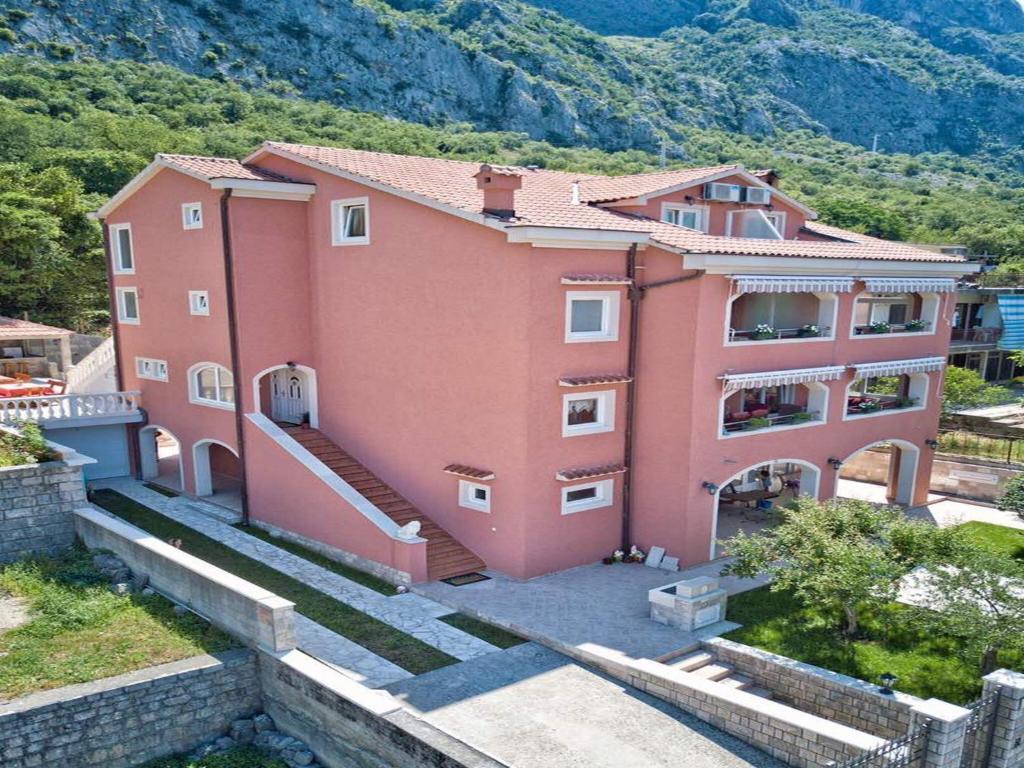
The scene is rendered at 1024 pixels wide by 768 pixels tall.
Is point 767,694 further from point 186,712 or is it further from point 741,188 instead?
point 741,188

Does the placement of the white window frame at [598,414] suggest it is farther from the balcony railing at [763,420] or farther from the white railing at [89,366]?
the white railing at [89,366]

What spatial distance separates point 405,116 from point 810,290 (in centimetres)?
8027

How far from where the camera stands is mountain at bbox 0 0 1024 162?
85688 mm

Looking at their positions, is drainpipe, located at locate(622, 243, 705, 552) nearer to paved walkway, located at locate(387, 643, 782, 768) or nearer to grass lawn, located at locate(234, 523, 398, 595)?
paved walkway, located at locate(387, 643, 782, 768)

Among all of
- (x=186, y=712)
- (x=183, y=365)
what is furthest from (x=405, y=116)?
(x=186, y=712)

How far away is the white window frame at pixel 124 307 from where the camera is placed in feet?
84.4

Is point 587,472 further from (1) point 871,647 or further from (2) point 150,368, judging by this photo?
(2) point 150,368

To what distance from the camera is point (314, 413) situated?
23.2m

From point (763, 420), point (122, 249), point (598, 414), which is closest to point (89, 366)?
point (122, 249)

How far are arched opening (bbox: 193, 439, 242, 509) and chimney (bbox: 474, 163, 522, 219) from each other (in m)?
11.4

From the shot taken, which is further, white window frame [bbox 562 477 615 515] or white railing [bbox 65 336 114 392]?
white railing [bbox 65 336 114 392]

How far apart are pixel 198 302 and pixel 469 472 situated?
10.5 metres

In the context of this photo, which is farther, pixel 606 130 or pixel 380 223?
pixel 606 130

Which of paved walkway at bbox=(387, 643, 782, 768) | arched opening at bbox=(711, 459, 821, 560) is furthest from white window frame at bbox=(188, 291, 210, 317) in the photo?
arched opening at bbox=(711, 459, 821, 560)
